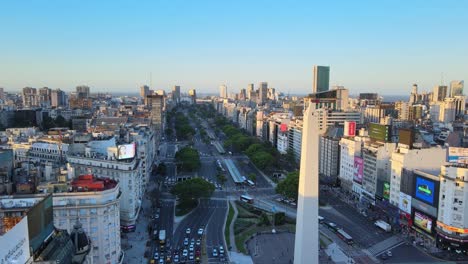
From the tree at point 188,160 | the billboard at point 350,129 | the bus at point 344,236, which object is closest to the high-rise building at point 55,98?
the tree at point 188,160

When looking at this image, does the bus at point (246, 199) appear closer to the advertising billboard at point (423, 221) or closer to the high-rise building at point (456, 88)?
the advertising billboard at point (423, 221)

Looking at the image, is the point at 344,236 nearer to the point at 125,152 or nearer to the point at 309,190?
the point at 309,190

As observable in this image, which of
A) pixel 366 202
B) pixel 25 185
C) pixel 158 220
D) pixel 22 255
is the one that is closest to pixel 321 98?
A: pixel 366 202

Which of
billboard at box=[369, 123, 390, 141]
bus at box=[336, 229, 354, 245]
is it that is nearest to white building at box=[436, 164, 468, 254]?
bus at box=[336, 229, 354, 245]

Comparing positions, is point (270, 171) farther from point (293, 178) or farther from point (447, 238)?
point (447, 238)

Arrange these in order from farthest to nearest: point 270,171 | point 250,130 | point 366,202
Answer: point 250,130 < point 270,171 < point 366,202

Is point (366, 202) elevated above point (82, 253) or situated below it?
below
